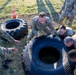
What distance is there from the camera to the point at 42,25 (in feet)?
27.1

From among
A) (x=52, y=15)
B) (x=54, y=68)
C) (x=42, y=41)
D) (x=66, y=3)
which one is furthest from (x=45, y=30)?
(x=52, y=15)

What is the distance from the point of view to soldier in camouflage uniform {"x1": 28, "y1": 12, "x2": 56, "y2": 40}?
793 centimetres

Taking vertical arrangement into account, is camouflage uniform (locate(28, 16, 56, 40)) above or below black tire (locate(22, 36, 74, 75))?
above

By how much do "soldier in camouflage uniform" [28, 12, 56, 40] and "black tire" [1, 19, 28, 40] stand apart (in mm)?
734

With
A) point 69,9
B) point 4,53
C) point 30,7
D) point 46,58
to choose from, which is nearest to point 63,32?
point 46,58

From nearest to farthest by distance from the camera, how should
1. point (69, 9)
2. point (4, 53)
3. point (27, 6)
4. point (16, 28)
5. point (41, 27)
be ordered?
point (4, 53) → point (41, 27) → point (16, 28) → point (69, 9) → point (27, 6)

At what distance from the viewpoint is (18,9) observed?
12070mm

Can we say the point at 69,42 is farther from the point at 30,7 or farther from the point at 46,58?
the point at 30,7

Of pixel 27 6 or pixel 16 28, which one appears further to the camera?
pixel 27 6

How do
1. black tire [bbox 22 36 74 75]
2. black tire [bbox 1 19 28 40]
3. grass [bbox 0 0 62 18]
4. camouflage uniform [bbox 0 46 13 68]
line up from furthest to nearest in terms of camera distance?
grass [bbox 0 0 62 18], black tire [bbox 1 19 28 40], camouflage uniform [bbox 0 46 13 68], black tire [bbox 22 36 74 75]

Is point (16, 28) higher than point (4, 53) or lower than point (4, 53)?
lower

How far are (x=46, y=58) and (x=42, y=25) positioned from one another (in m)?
1.32

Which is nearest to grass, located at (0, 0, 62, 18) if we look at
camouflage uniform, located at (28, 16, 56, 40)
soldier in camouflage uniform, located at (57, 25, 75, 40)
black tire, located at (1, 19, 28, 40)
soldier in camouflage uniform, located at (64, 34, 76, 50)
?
black tire, located at (1, 19, 28, 40)

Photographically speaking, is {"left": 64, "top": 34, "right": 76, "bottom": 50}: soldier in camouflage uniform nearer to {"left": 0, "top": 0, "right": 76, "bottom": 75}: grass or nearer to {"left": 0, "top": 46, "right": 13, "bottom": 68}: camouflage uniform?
{"left": 0, "top": 46, "right": 13, "bottom": 68}: camouflage uniform
